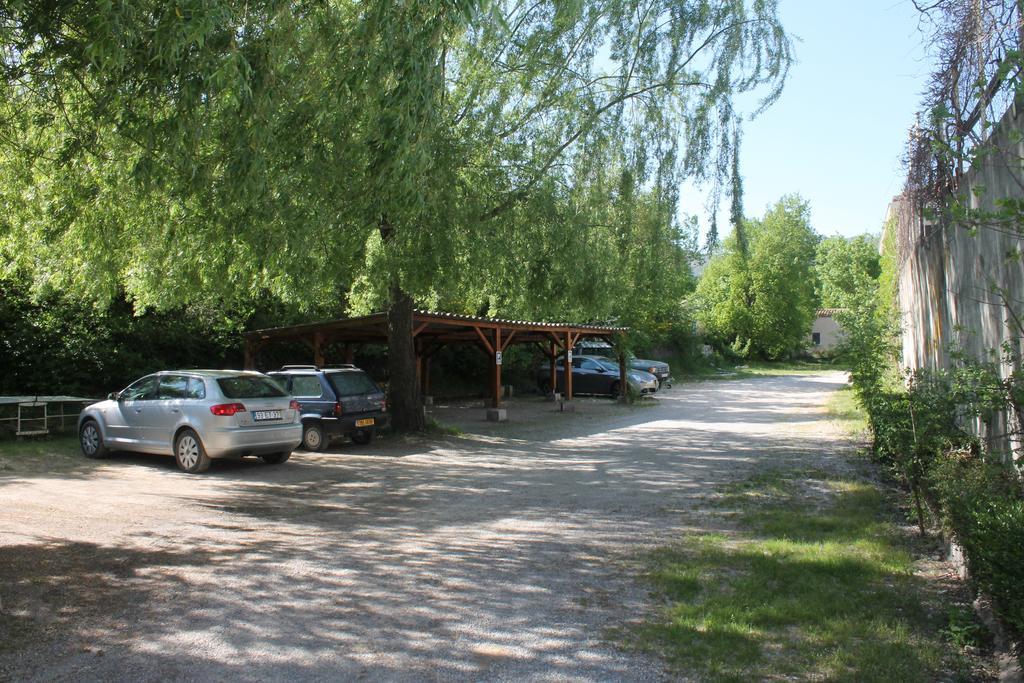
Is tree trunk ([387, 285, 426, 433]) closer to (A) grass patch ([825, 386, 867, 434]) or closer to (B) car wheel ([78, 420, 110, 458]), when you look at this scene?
(B) car wheel ([78, 420, 110, 458])

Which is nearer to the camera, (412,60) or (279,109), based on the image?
(412,60)

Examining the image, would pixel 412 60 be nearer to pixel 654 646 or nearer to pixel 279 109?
pixel 279 109

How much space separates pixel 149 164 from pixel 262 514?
13.1 feet

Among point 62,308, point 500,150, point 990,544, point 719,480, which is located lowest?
point 719,480

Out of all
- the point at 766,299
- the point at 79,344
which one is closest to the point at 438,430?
the point at 79,344

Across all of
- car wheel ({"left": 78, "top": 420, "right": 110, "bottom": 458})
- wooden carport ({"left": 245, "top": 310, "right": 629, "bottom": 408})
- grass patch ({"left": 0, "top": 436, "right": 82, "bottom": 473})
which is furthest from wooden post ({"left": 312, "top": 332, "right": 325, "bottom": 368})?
car wheel ({"left": 78, "top": 420, "right": 110, "bottom": 458})

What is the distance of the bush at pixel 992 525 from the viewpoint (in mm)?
3584

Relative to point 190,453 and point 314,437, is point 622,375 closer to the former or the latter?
point 314,437

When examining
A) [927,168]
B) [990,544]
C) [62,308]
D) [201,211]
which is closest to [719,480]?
[927,168]

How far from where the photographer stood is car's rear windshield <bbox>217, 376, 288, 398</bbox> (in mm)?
11539

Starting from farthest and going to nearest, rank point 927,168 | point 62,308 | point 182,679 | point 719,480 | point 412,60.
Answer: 1. point 62,308
2. point 719,480
3. point 927,168
4. point 412,60
5. point 182,679

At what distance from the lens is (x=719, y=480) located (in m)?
10.8

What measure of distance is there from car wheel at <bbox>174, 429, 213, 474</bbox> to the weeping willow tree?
99.5 inches

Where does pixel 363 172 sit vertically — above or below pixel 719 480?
above
